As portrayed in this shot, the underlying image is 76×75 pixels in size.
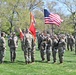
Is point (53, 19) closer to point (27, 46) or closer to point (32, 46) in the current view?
point (32, 46)

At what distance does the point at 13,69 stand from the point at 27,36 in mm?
2686

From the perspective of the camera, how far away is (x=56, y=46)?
19656 mm

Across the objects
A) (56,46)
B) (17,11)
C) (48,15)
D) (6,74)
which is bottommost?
(6,74)

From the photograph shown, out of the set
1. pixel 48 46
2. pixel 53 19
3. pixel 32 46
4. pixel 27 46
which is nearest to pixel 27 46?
pixel 27 46

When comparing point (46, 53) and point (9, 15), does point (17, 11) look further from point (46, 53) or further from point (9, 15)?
point (46, 53)

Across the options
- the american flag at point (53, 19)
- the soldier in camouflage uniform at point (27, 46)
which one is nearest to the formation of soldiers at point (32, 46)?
the soldier in camouflage uniform at point (27, 46)

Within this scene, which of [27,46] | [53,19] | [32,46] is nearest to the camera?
[27,46]

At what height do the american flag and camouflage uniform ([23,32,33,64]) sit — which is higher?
the american flag

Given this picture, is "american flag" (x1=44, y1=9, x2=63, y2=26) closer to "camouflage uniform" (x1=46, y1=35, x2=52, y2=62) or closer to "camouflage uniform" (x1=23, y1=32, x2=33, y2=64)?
"camouflage uniform" (x1=46, y1=35, x2=52, y2=62)

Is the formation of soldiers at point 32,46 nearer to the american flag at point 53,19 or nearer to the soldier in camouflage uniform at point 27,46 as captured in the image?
the soldier in camouflage uniform at point 27,46

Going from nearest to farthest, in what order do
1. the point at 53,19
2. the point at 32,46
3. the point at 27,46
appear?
1. the point at 27,46
2. the point at 32,46
3. the point at 53,19

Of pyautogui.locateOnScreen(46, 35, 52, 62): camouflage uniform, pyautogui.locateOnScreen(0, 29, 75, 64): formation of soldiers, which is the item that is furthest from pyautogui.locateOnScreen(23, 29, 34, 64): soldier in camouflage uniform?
pyautogui.locateOnScreen(46, 35, 52, 62): camouflage uniform

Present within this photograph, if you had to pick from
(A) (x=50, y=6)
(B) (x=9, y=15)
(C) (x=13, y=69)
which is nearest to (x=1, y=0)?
(B) (x=9, y=15)

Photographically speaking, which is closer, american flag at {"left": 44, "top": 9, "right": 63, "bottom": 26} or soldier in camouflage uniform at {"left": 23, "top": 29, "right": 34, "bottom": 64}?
soldier in camouflage uniform at {"left": 23, "top": 29, "right": 34, "bottom": 64}
